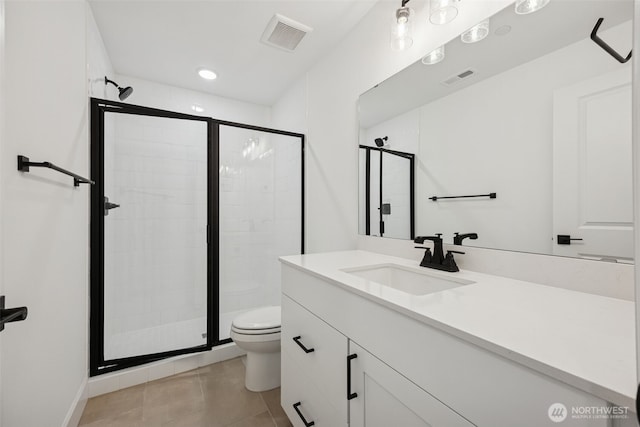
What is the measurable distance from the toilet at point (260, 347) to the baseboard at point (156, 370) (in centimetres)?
43

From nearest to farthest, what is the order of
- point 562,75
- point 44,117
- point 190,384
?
point 562,75 < point 44,117 < point 190,384

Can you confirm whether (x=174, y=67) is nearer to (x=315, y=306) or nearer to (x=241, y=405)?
(x=315, y=306)

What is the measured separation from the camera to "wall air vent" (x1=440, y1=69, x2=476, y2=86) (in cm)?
117

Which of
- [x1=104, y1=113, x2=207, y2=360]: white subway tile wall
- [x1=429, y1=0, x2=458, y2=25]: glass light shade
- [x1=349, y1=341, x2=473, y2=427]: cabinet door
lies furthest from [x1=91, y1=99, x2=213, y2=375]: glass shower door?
[x1=429, y1=0, x2=458, y2=25]: glass light shade

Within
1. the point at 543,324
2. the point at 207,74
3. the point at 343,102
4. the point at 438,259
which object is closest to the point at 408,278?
the point at 438,259

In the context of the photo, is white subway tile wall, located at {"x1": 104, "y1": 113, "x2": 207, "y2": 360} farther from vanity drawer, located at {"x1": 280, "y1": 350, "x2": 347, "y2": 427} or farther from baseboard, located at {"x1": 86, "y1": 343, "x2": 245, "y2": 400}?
vanity drawer, located at {"x1": 280, "y1": 350, "x2": 347, "y2": 427}

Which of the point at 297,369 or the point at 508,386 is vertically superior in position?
the point at 508,386

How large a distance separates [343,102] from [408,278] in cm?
129

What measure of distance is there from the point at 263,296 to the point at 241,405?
99 cm

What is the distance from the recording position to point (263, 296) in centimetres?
246

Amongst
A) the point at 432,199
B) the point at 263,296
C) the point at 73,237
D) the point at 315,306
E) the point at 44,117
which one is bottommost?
the point at 263,296

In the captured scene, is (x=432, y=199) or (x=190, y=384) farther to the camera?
(x=190, y=384)

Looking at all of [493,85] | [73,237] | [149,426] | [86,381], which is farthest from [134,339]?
[493,85]

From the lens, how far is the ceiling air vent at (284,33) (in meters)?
1.75
